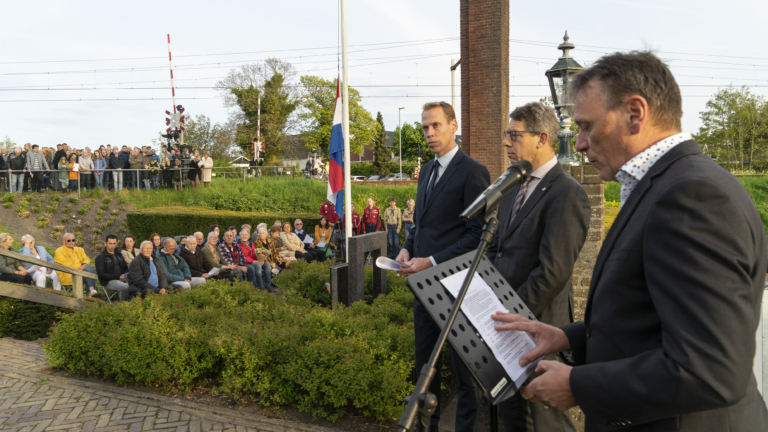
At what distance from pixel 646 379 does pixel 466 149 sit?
1270 centimetres

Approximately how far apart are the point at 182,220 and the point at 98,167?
5.14 meters

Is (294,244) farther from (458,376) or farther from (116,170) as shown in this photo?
(116,170)

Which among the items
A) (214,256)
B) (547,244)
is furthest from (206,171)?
(547,244)

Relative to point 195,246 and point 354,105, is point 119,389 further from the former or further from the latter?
point 354,105

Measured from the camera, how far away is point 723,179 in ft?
3.68

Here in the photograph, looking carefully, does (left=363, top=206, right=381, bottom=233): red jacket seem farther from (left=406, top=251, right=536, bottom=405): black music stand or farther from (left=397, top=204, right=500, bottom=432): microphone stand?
(left=397, top=204, right=500, bottom=432): microphone stand

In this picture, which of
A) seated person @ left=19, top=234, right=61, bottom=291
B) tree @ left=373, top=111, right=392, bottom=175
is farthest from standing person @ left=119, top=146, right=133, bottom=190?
tree @ left=373, top=111, right=392, bottom=175

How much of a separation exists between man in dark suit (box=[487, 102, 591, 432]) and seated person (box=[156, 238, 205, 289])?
7840 millimetres

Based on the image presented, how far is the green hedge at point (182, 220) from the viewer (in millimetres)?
16438

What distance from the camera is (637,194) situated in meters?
1.30

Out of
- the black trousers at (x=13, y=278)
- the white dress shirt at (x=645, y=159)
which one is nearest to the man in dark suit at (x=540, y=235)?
the white dress shirt at (x=645, y=159)

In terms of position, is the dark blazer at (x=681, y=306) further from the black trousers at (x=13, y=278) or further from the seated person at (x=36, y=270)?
the seated person at (x=36, y=270)

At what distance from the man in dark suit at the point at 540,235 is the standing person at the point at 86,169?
63.5 feet

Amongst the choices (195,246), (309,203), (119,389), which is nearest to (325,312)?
(119,389)
